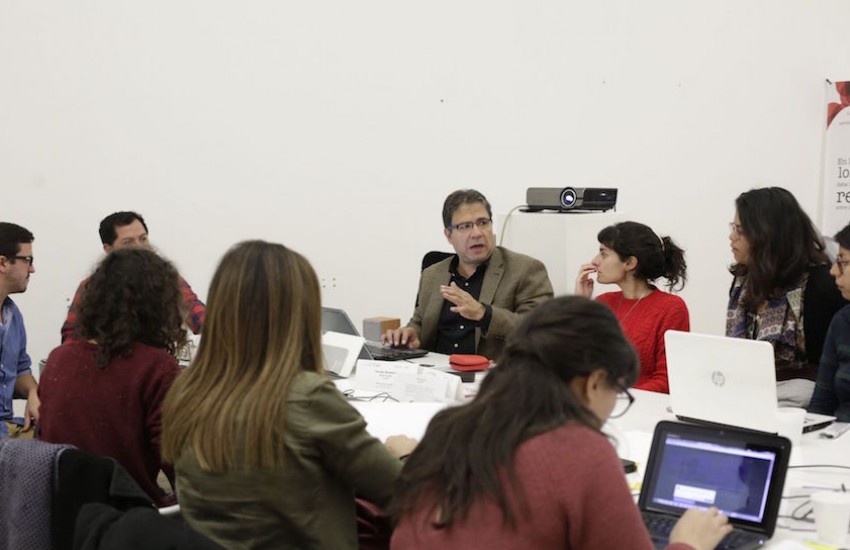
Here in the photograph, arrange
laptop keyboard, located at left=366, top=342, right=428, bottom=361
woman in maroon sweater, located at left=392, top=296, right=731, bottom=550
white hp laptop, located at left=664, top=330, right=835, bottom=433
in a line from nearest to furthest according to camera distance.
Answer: woman in maroon sweater, located at left=392, top=296, right=731, bottom=550 → white hp laptop, located at left=664, top=330, right=835, bottom=433 → laptop keyboard, located at left=366, top=342, right=428, bottom=361

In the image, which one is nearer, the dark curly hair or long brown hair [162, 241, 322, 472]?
long brown hair [162, 241, 322, 472]

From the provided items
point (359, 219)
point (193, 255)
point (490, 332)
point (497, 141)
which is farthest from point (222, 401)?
point (497, 141)

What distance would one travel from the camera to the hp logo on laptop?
2.54m

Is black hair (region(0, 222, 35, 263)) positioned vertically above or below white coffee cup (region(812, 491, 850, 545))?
above

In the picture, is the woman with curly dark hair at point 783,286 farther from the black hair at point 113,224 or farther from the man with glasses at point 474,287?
the black hair at point 113,224

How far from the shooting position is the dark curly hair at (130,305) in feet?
8.16

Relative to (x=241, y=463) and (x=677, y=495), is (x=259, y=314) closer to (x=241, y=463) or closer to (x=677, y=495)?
(x=241, y=463)

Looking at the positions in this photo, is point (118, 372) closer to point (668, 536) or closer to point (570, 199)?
point (668, 536)

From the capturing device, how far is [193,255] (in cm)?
523

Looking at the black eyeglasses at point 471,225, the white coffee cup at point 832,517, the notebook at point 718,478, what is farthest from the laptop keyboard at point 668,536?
the black eyeglasses at point 471,225

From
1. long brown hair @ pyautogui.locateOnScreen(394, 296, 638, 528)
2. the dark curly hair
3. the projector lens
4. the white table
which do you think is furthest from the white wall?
long brown hair @ pyautogui.locateOnScreen(394, 296, 638, 528)

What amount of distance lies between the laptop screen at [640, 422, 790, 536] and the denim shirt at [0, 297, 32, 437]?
262cm

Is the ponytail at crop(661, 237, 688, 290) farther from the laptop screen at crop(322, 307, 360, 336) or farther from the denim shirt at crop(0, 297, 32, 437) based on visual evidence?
the denim shirt at crop(0, 297, 32, 437)

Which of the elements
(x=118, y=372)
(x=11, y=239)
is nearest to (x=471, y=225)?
(x=11, y=239)
